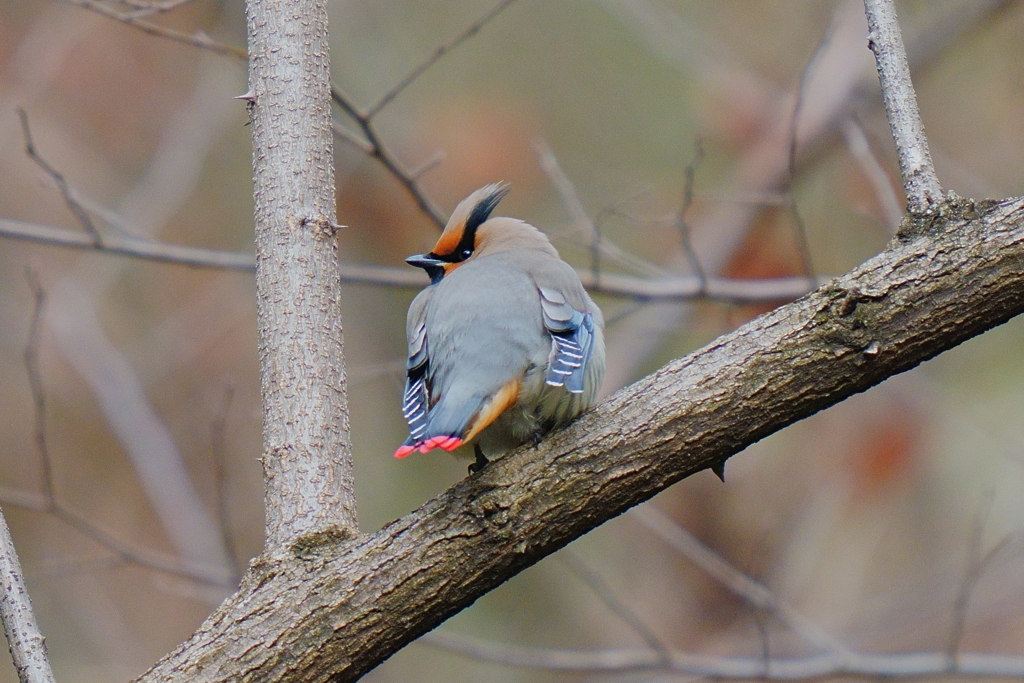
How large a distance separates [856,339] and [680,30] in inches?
257

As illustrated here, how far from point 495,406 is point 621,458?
435 mm

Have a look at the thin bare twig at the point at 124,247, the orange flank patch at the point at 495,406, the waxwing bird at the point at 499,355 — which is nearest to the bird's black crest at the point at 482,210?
the waxwing bird at the point at 499,355

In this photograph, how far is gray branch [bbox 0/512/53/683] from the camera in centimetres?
238

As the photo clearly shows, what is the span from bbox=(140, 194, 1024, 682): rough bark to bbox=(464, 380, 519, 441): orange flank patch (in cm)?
17

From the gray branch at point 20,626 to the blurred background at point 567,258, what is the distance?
5.50 meters

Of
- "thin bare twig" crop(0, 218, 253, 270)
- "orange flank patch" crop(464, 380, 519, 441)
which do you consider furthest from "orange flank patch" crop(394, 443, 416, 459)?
"thin bare twig" crop(0, 218, 253, 270)

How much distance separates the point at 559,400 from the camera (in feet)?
9.62

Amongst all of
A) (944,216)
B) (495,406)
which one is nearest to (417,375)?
(495,406)

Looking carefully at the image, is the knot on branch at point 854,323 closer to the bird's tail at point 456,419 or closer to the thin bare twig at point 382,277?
the bird's tail at point 456,419

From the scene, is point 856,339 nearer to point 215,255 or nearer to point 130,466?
point 215,255

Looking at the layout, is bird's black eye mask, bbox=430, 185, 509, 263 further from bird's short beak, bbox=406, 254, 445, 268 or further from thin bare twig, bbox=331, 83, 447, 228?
thin bare twig, bbox=331, 83, 447, 228

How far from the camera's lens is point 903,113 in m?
2.80

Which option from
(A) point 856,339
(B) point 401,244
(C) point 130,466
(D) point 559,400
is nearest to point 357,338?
(B) point 401,244

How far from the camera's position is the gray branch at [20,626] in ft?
7.80
